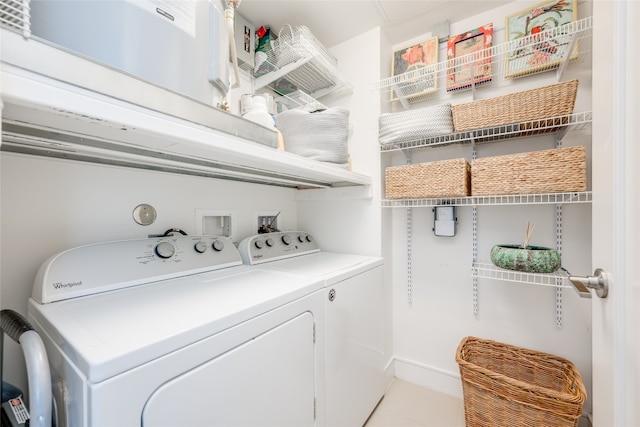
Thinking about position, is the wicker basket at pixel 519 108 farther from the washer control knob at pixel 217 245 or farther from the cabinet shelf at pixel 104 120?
the washer control knob at pixel 217 245

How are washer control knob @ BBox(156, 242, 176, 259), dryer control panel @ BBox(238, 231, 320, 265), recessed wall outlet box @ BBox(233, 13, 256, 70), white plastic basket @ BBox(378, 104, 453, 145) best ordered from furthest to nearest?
1. recessed wall outlet box @ BBox(233, 13, 256, 70)
2. white plastic basket @ BBox(378, 104, 453, 145)
3. dryer control panel @ BBox(238, 231, 320, 265)
4. washer control knob @ BBox(156, 242, 176, 259)

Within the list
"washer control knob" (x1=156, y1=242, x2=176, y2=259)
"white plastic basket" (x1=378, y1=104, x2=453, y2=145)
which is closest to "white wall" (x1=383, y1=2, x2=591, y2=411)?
"white plastic basket" (x1=378, y1=104, x2=453, y2=145)

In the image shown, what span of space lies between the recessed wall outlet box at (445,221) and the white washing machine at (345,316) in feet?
1.63

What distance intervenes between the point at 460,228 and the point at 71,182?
2048mm

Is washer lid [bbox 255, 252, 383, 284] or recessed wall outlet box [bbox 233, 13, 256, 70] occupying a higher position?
recessed wall outlet box [bbox 233, 13, 256, 70]

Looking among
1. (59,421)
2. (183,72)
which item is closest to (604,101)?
(183,72)

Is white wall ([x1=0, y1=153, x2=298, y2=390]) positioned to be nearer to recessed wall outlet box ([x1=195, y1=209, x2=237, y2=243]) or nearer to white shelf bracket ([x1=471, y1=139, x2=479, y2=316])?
recessed wall outlet box ([x1=195, y1=209, x2=237, y2=243])

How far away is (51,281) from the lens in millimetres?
783

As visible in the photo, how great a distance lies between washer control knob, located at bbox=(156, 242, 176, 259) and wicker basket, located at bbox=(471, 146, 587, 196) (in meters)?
1.50

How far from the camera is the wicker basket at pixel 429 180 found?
1.45 meters

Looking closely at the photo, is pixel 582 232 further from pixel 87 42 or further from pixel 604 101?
pixel 87 42

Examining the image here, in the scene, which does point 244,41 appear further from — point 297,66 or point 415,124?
point 415,124

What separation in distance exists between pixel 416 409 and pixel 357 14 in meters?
2.55

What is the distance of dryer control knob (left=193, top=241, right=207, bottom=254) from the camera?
1187mm
